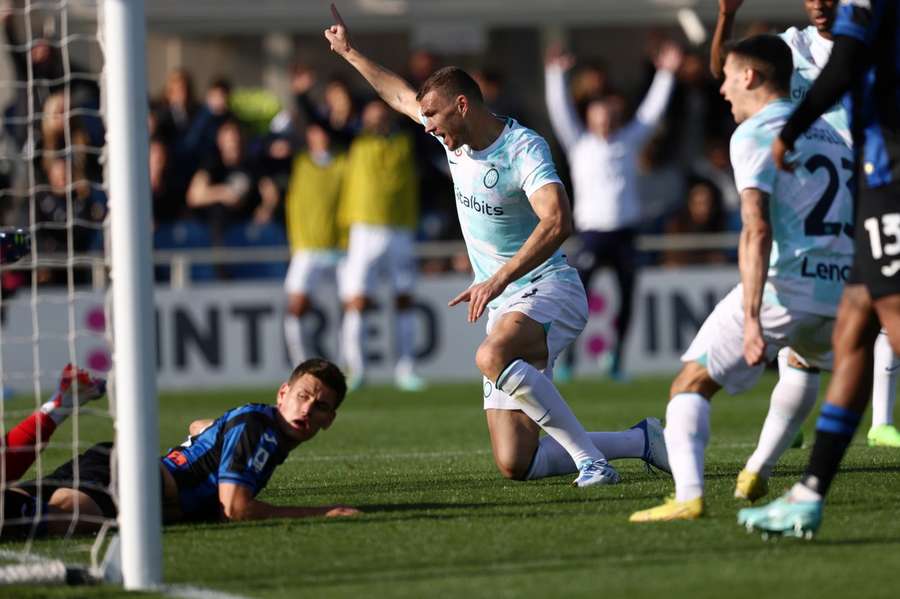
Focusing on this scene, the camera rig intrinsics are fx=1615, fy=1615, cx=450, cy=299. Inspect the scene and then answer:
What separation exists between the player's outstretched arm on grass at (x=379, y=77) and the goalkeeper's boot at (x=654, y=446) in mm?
1909

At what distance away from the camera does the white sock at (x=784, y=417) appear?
6.24 metres

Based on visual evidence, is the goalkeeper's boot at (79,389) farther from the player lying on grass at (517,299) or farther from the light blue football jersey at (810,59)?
the light blue football jersey at (810,59)

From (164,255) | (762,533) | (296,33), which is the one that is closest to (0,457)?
(762,533)

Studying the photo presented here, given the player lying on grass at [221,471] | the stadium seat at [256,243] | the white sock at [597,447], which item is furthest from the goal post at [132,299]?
the stadium seat at [256,243]

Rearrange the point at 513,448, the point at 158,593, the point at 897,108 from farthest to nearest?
the point at 513,448 → the point at 897,108 → the point at 158,593

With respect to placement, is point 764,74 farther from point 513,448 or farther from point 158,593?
point 158,593

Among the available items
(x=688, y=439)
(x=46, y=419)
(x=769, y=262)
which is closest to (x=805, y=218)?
(x=769, y=262)

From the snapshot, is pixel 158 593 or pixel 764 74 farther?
Result: pixel 764 74

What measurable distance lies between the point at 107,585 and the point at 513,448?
2648 mm

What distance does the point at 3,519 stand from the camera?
5.96 meters

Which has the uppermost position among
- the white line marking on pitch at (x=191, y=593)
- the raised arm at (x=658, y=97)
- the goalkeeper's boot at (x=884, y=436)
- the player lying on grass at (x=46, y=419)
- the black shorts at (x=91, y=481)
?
the raised arm at (x=658, y=97)

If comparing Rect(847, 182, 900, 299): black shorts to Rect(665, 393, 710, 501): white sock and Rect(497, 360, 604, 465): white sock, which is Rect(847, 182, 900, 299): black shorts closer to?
Rect(665, 393, 710, 501): white sock

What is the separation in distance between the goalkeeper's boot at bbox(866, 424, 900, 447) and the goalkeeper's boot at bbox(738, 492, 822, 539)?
137 inches

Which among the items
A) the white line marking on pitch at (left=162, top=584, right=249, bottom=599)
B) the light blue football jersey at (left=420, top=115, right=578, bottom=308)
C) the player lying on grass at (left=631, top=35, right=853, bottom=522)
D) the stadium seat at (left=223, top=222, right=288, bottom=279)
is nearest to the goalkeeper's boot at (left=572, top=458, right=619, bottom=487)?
the light blue football jersey at (left=420, top=115, right=578, bottom=308)
